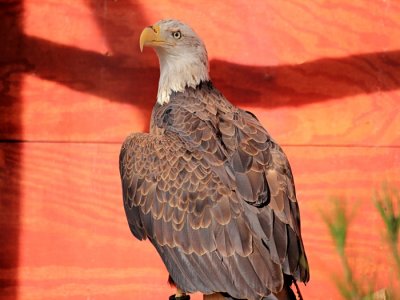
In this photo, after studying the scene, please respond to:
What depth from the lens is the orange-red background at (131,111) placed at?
4703 mm

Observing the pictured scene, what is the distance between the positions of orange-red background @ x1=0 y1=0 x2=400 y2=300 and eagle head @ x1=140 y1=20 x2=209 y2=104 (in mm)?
797

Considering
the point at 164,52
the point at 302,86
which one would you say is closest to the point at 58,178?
the point at 164,52

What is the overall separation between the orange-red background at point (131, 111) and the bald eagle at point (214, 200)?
957mm

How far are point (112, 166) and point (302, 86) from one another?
3.95ft

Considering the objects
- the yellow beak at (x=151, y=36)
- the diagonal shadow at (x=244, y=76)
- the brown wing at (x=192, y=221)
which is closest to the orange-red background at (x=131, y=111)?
the diagonal shadow at (x=244, y=76)

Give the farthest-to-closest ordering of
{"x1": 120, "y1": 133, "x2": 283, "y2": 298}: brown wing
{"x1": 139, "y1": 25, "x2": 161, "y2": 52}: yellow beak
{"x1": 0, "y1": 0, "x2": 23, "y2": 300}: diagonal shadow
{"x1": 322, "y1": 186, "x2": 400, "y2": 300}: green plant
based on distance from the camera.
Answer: {"x1": 0, "y1": 0, "x2": 23, "y2": 300}: diagonal shadow
{"x1": 139, "y1": 25, "x2": 161, "y2": 52}: yellow beak
{"x1": 120, "y1": 133, "x2": 283, "y2": 298}: brown wing
{"x1": 322, "y1": 186, "x2": 400, "y2": 300}: green plant

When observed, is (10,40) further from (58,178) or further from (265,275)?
(265,275)

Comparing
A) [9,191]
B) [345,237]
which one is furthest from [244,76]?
[345,237]

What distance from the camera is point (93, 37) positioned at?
4730mm

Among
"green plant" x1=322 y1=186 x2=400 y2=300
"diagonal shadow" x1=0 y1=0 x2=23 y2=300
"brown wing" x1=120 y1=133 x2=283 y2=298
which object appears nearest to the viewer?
"green plant" x1=322 y1=186 x2=400 y2=300

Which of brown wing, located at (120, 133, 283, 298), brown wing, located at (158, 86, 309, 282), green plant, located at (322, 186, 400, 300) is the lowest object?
brown wing, located at (120, 133, 283, 298)

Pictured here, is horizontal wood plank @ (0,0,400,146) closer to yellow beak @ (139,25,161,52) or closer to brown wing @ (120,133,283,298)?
yellow beak @ (139,25,161,52)

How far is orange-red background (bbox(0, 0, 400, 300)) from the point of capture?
4.70 metres

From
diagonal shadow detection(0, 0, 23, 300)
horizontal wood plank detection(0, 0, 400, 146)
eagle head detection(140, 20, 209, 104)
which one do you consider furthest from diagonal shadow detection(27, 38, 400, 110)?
eagle head detection(140, 20, 209, 104)
